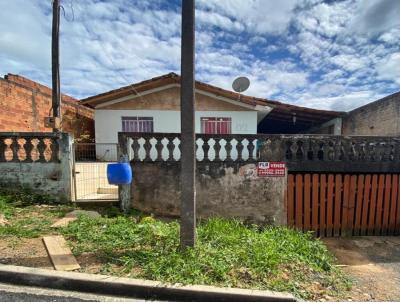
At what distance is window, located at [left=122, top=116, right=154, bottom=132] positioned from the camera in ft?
32.9

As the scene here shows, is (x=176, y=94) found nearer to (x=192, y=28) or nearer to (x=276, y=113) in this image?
(x=276, y=113)

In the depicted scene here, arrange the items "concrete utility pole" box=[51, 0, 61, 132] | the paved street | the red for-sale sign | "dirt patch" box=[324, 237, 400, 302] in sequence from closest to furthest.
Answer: the paved street, "dirt patch" box=[324, 237, 400, 302], the red for-sale sign, "concrete utility pole" box=[51, 0, 61, 132]

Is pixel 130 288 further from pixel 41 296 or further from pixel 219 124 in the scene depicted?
pixel 219 124

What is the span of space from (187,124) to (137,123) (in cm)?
728

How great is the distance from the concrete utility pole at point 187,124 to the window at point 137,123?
23.2ft

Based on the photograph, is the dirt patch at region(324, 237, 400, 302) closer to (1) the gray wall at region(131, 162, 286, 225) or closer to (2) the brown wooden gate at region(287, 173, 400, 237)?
(2) the brown wooden gate at region(287, 173, 400, 237)

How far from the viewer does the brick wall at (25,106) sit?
270 inches

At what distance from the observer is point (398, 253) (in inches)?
199

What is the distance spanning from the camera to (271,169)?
5.76m

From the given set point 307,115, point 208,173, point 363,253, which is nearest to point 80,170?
point 208,173

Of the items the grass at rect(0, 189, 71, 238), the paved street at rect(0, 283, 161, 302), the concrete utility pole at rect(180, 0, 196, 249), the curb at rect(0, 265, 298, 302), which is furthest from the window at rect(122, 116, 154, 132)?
the paved street at rect(0, 283, 161, 302)

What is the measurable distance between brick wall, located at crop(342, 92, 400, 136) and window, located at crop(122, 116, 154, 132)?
901cm

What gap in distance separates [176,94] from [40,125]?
194 inches

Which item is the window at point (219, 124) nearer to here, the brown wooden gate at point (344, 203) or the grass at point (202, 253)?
the brown wooden gate at point (344, 203)
